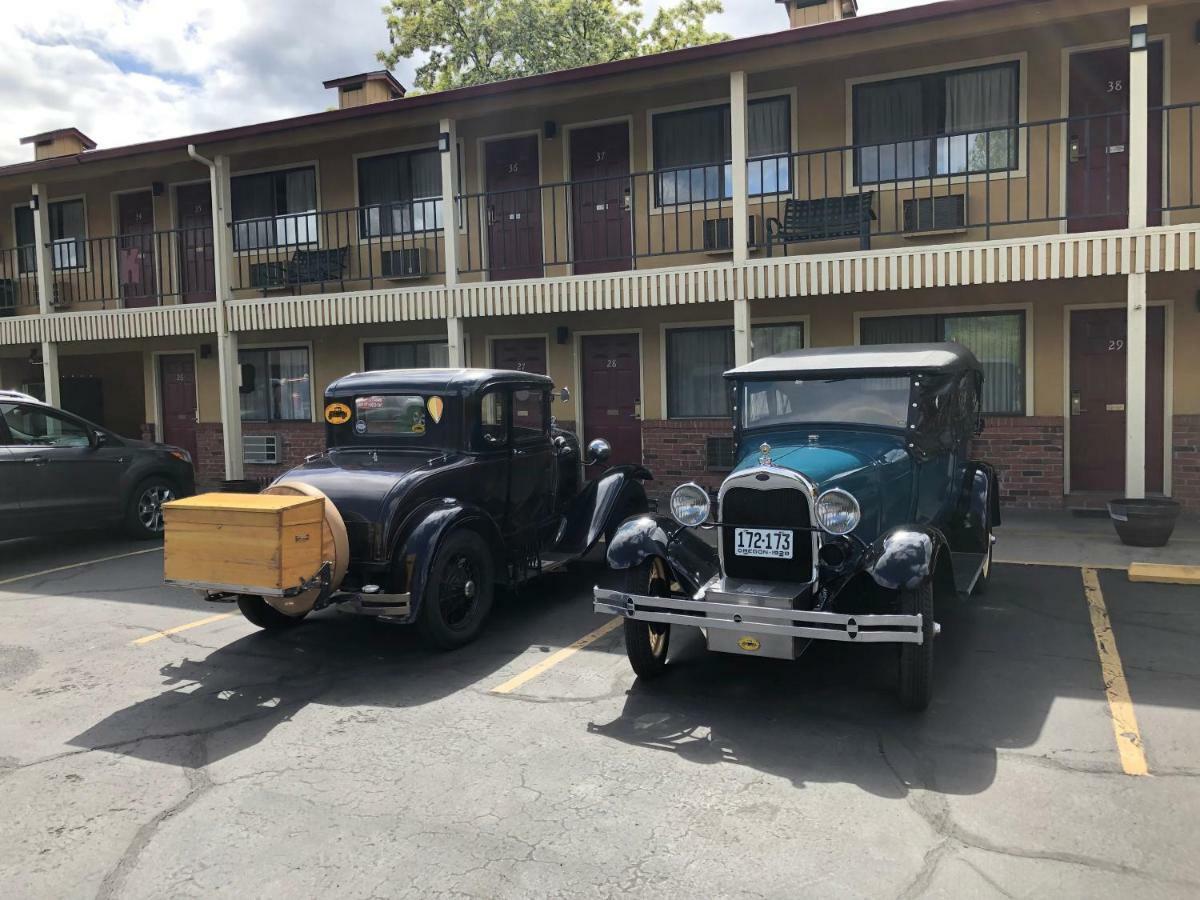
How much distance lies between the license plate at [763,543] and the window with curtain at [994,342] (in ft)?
22.4

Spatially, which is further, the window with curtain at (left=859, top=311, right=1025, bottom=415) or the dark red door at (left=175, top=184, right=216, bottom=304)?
the dark red door at (left=175, top=184, right=216, bottom=304)

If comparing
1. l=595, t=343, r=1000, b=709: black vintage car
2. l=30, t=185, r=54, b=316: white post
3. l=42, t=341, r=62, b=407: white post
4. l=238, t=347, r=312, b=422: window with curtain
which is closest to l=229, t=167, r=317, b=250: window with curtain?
l=238, t=347, r=312, b=422: window with curtain

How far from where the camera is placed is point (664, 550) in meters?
4.86

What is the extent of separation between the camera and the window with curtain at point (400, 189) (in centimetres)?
1329

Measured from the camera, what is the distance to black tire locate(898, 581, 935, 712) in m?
4.21

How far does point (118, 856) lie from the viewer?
10.6 ft

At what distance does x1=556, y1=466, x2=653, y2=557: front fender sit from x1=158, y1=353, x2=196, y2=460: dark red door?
10.9 meters

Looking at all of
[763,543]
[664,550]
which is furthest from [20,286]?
[763,543]

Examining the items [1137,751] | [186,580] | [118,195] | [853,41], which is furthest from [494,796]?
[118,195]

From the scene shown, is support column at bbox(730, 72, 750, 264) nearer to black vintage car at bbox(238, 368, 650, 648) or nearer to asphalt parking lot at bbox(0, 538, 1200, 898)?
black vintage car at bbox(238, 368, 650, 648)

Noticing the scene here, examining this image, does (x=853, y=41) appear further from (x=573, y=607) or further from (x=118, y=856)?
(x=118, y=856)

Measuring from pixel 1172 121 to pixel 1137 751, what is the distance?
855cm

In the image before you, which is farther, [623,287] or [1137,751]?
[623,287]

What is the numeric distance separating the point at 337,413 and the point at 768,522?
3634 millimetres
